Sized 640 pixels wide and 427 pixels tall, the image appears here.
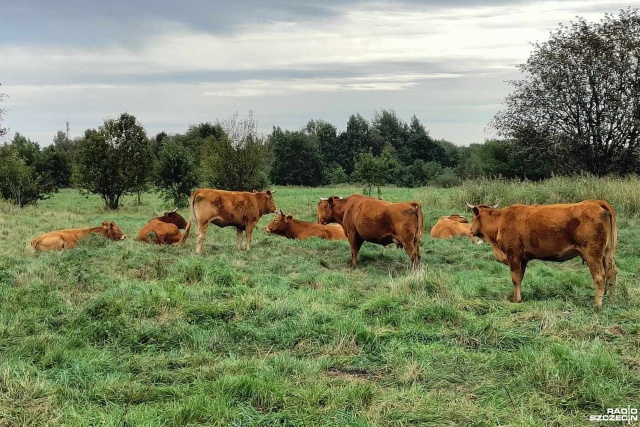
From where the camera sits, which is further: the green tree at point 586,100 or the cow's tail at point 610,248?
the green tree at point 586,100

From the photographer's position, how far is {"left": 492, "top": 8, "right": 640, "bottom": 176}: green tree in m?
26.7

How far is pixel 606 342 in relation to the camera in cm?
573

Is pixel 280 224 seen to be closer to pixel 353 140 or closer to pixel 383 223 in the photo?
pixel 383 223

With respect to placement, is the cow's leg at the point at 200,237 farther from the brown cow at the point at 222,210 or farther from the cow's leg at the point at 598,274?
the cow's leg at the point at 598,274

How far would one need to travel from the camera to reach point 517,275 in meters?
8.09

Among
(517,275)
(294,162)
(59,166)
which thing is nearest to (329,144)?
(294,162)

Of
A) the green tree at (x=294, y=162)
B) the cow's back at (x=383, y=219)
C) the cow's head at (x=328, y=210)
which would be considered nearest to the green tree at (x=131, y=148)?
the cow's head at (x=328, y=210)

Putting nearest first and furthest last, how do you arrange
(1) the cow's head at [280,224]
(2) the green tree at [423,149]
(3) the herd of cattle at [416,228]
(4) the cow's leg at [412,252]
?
(3) the herd of cattle at [416,228]
(4) the cow's leg at [412,252]
(1) the cow's head at [280,224]
(2) the green tree at [423,149]

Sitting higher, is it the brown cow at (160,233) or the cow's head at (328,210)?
the cow's head at (328,210)

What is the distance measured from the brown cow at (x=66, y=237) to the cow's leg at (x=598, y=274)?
431 inches

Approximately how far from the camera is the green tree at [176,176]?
27859 mm

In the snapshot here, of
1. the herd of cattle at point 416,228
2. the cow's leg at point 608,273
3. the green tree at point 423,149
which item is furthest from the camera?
the green tree at point 423,149

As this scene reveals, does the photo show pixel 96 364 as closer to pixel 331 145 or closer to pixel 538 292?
pixel 538 292

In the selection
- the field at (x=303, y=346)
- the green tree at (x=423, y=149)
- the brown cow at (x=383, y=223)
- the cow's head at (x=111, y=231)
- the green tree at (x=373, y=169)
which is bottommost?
the field at (x=303, y=346)
